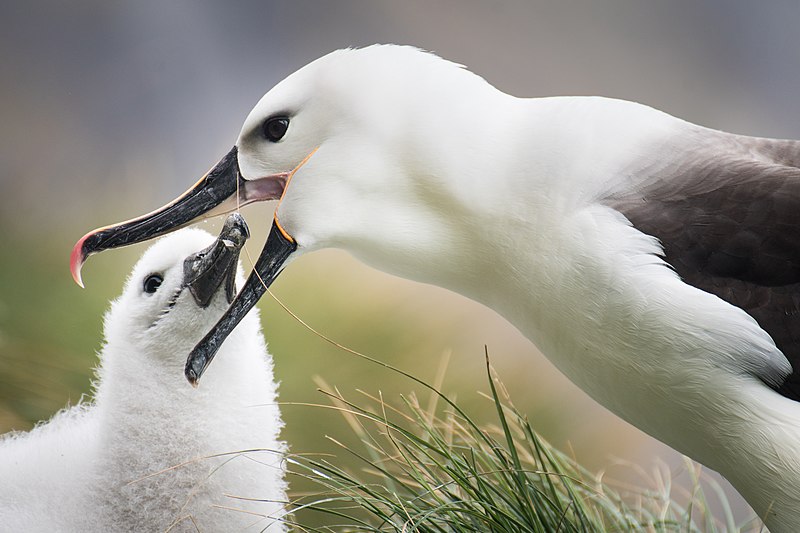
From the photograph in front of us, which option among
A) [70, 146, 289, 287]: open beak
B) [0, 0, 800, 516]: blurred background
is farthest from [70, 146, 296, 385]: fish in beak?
[0, 0, 800, 516]: blurred background

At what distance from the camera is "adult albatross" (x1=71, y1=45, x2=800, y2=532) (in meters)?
1.01

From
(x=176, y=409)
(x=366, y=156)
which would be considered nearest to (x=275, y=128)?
(x=366, y=156)

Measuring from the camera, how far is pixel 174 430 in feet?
4.17

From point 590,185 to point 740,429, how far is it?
34 centimetres

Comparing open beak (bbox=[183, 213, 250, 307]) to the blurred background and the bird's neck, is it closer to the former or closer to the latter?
the bird's neck

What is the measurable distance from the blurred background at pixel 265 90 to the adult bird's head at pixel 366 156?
490 millimetres

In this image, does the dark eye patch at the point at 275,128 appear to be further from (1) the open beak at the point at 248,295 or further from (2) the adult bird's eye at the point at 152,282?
(2) the adult bird's eye at the point at 152,282

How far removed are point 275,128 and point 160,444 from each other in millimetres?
487

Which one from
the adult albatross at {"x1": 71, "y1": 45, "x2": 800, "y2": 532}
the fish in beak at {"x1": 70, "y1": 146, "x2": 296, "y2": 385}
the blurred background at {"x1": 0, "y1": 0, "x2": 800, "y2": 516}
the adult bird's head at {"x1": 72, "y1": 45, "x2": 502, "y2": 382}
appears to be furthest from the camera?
the blurred background at {"x1": 0, "y1": 0, "x2": 800, "y2": 516}

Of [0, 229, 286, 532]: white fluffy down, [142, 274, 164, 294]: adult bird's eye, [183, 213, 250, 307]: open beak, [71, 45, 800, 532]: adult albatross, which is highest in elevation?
[71, 45, 800, 532]: adult albatross

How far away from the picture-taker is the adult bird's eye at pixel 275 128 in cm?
121

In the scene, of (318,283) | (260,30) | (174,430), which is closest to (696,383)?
(174,430)

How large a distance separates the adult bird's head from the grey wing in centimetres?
23

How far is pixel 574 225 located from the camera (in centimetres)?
106
